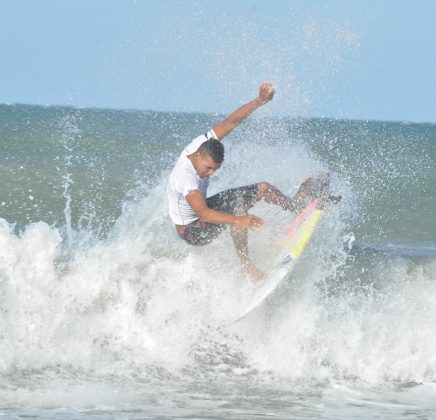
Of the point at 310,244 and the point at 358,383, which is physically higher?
the point at 310,244

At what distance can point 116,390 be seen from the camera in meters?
7.10

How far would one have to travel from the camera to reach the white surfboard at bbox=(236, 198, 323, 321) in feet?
26.2

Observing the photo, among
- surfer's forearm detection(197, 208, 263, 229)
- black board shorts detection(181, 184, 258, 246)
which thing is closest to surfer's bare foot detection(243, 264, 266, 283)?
black board shorts detection(181, 184, 258, 246)

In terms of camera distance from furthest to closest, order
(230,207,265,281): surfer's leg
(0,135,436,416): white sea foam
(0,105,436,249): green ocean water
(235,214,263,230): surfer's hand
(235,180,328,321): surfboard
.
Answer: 1. (0,105,436,249): green ocean water
2. (230,207,265,281): surfer's leg
3. (235,180,328,321): surfboard
4. (0,135,436,416): white sea foam
5. (235,214,263,230): surfer's hand

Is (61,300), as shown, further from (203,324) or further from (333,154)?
(333,154)

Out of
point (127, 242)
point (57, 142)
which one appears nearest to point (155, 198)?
point (127, 242)

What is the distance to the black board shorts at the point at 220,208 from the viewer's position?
8164mm

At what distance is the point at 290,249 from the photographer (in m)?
8.08

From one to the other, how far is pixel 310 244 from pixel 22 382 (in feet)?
10.0

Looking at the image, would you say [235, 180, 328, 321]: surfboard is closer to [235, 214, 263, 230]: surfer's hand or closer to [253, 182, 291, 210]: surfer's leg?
[253, 182, 291, 210]: surfer's leg

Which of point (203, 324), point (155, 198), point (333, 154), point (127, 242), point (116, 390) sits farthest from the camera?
point (333, 154)

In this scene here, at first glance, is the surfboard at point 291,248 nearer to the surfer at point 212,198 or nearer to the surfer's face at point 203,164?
the surfer at point 212,198

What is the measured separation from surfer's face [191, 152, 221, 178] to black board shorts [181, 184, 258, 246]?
0.48 metres

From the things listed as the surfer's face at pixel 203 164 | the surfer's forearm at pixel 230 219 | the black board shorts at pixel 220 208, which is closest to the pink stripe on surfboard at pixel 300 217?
the black board shorts at pixel 220 208
